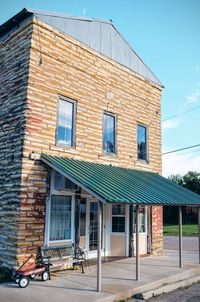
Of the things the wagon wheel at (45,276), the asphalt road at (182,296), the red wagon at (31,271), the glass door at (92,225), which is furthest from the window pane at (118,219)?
the wagon wheel at (45,276)

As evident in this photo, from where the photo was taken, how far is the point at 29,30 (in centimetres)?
1023

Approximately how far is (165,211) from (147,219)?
104 ft

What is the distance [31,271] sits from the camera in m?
8.27

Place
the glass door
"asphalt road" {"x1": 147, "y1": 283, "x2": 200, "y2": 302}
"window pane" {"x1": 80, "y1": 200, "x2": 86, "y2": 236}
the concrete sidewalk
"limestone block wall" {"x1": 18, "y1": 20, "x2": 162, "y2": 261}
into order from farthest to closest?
the glass door
"window pane" {"x1": 80, "y1": 200, "x2": 86, "y2": 236}
"limestone block wall" {"x1": 18, "y1": 20, "x2": 162, "y2": 261}
"asphalt road" {"x1": 147, "y1": 283, "x2": 200, "y2": 302}
the concrete sidewalk

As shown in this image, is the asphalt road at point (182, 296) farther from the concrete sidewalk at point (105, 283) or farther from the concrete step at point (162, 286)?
the concrete sidewalk at point (105, 283)

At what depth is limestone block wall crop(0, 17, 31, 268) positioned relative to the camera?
30.4 feet

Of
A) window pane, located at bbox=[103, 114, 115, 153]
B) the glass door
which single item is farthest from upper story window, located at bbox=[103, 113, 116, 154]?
the glass door

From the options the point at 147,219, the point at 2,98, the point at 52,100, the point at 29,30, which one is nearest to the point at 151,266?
the point at 147,219

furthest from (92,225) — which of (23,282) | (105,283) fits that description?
(23,282)

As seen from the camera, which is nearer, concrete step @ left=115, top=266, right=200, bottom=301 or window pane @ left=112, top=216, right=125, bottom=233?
concrete step @ left=115, top=266, right=200, bottom=301

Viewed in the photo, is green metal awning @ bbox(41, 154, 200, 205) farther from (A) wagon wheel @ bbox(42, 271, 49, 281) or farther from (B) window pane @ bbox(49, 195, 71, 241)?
(A) wagon wheel @ bbox(42, 271, 49, 281)

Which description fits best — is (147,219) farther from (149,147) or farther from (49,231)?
(49,231)

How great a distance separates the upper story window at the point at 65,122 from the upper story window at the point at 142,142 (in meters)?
4.13

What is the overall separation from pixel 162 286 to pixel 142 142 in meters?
7.01
